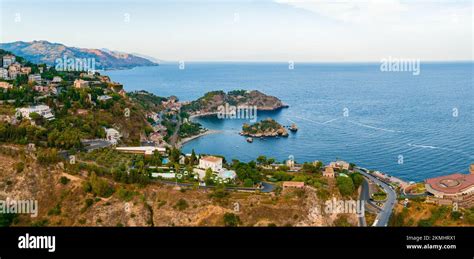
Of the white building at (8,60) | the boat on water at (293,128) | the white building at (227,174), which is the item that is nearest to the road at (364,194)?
the white building at (227,174)

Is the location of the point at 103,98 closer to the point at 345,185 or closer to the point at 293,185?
the point at 293,185

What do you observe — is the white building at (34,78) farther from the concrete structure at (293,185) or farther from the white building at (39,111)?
the concrete structure at (293,185)

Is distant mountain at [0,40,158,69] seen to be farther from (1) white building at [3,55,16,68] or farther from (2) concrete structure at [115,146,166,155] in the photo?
(2) concrete structure at [115,146,166,155]

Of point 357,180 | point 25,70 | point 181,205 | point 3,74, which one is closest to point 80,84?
point 25,70

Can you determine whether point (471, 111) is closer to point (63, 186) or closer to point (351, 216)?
point (351, 216)

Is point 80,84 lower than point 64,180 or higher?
higher
